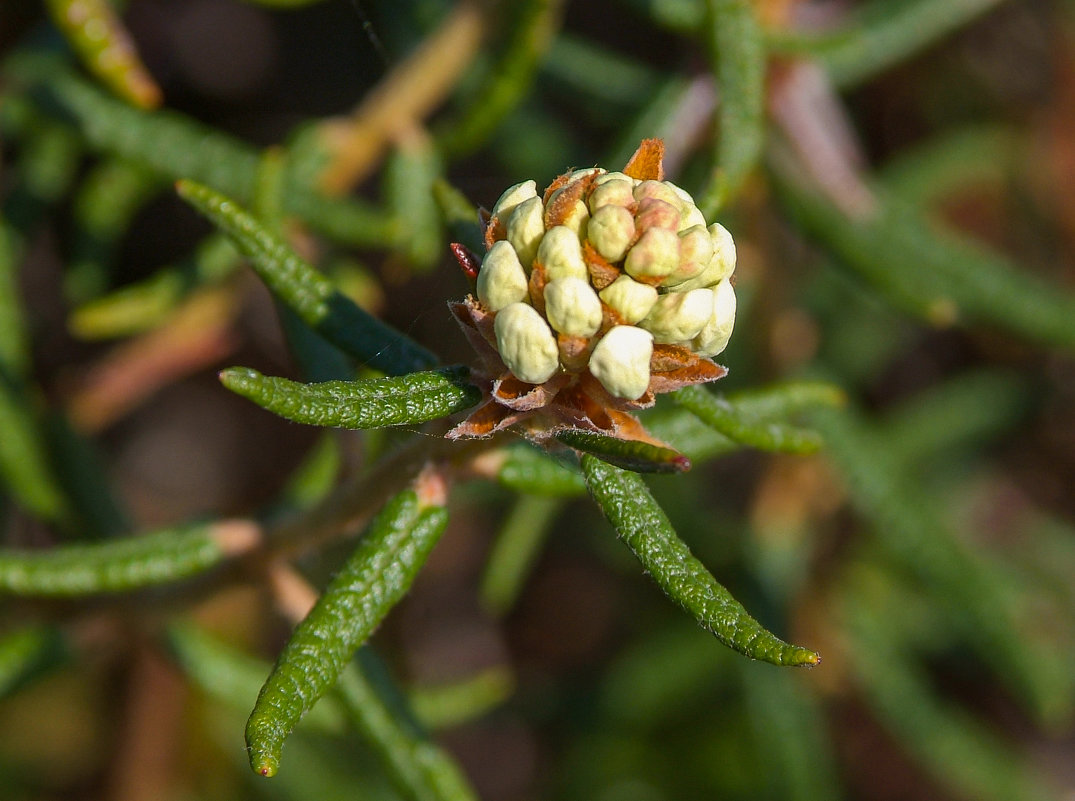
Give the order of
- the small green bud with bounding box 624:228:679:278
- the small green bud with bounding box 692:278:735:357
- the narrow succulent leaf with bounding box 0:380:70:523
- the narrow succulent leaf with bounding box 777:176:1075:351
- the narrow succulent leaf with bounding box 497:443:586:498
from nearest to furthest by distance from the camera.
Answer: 1. the small green bud with bounding box 624:228:679:278
2. the small green bud with bounding box 692:278:735:357
3. the narrow succulent leaf with bounding box 497:443:586:498
4. the narrow succulent leaf with bounding box 0:380:70:523
5. the narrow succulent leaf with bounding box 777:176:1075:351

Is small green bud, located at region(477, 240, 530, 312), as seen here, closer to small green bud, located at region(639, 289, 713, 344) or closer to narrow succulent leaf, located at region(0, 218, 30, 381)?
small green bud, located at region(639, 289, 713, 344)

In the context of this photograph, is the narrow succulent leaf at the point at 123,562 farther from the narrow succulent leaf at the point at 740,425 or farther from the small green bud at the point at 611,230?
the small green bud at the point at 611,230

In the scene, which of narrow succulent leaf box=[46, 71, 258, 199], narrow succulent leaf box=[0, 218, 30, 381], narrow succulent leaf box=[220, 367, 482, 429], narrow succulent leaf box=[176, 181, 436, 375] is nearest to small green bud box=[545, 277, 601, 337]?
narrow succulent leaf box=[220, 367, 482, 429]

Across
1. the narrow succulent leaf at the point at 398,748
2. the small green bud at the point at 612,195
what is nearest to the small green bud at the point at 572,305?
the small green bud at the point at 612,195

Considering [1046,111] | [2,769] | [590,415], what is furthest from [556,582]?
[590,415]

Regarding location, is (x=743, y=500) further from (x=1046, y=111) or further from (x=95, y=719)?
(x=95, y=719)
